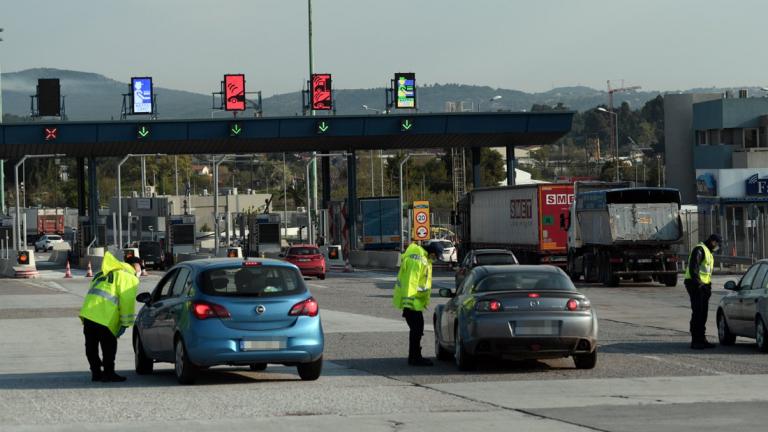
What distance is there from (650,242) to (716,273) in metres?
8.59

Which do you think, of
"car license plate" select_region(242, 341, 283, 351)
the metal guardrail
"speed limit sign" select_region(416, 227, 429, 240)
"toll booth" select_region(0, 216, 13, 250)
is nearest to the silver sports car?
"car license plate" select_region(242, 341, 283, 351)

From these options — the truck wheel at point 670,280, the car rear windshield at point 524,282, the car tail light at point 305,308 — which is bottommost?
the truck wheel at point 670,280

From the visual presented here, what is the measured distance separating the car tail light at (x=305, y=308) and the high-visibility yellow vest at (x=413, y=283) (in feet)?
8.56

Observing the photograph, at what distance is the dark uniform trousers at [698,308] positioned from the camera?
21.2 meters

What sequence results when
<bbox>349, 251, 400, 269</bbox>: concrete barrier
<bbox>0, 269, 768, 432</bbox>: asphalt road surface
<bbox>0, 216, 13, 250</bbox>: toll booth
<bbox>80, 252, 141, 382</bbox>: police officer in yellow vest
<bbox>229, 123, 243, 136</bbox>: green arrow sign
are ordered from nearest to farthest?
<bbox>0, 269, 768, 432</bbox>: asphalt road surface < <bbox>80, 252, 141, 382</bbox>: police officer in yellow vest < <bbox>229, 123, 243, 136</bbox>: green arrow sign < <bbox>349, 251, 400, 269</bbox>: concrete barrier < <bbox>0, 216, 13, 250</bbox>: toll booth

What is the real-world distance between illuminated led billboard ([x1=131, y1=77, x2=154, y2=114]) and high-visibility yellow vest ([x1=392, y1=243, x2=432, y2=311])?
144 feet

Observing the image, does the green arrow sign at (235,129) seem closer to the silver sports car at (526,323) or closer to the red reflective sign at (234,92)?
the red reflective sign at (234,92)

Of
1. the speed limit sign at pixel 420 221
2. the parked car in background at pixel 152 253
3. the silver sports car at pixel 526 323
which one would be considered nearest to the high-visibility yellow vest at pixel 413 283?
the silver sports car at pixel 526 323

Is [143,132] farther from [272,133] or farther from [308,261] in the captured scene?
[308,261]

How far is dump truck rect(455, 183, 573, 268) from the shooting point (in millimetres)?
48812

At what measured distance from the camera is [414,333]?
18.9 meters

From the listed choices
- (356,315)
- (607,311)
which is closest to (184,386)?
(356,315)

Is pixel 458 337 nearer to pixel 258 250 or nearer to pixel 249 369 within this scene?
pixel 249 369

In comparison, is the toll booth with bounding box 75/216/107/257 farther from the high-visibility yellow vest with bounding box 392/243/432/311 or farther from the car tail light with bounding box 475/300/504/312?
the car tail light with bounding box 475/300/504/312
